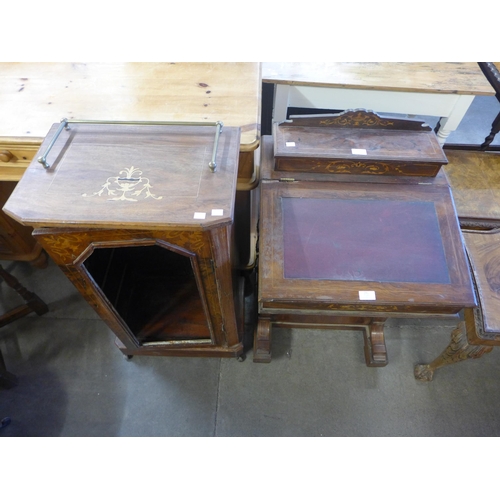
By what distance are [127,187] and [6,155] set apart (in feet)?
2.25

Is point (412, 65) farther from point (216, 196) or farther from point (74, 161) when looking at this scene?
point (74, 161)

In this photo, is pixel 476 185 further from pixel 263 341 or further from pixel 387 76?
pixel 263 341

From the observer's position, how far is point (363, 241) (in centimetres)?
121

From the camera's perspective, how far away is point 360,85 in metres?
1.52

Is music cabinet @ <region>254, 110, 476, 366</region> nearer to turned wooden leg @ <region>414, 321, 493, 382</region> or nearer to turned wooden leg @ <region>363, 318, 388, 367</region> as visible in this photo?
turned wooden leg @ <region>414, 321, 493, 382</region>

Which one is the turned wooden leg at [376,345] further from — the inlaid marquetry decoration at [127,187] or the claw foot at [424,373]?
the inlaid marquetry decoration at [127,187]

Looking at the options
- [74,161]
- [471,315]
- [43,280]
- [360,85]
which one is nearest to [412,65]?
[360,85]

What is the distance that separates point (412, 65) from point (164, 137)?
128 cm

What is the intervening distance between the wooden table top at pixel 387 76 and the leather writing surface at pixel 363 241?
1.95 ft

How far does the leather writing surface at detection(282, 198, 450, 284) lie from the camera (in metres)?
1.15

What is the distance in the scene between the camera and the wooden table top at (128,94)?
1239 millimetres

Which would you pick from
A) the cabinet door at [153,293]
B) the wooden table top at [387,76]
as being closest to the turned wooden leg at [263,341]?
the cabinet door at [153,293]

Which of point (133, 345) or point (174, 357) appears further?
point (174, 357)

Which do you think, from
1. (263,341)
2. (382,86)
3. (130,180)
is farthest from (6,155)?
(382,86)
